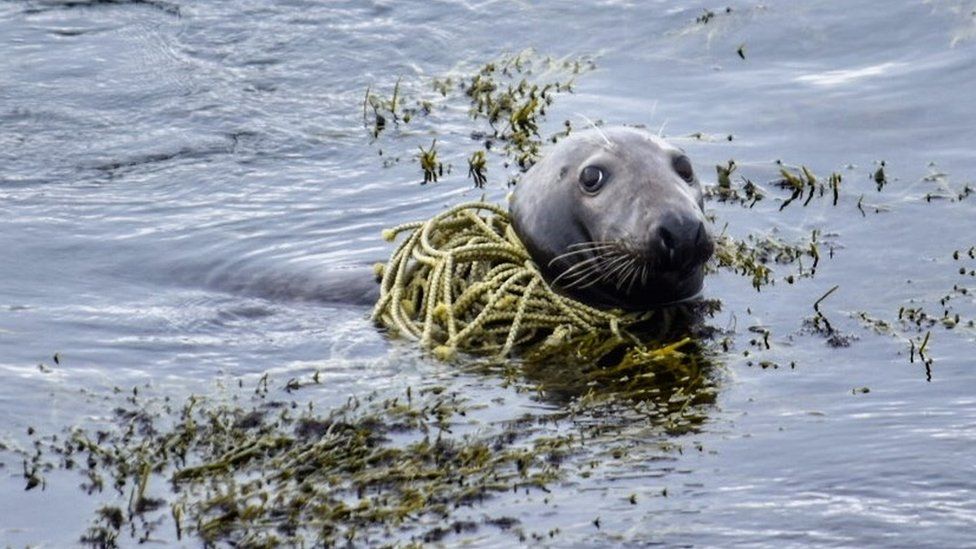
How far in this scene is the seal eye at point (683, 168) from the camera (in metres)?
9.52

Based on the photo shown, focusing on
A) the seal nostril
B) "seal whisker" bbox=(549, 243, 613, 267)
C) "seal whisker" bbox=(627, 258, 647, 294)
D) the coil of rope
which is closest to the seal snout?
the seal nostril

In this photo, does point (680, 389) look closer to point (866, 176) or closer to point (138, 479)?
point (138, 479)

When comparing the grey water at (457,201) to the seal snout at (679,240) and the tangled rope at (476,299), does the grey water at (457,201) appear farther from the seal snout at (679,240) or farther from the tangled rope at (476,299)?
the seal snout at (679,240)

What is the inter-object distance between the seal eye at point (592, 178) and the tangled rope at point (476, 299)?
0.49m

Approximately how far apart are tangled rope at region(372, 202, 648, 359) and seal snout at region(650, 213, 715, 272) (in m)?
0.47

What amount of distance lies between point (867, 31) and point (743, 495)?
8.26m

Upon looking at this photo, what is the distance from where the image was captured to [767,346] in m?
9.23

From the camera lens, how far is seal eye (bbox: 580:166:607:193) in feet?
31.0

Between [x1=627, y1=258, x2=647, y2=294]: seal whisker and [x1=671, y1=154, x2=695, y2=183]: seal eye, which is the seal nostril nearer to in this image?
[x1=627, y1=258, x2=647, y2=294]: seal whisker

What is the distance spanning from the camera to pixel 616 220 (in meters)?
9.26

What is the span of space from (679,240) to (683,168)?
668 millimetres

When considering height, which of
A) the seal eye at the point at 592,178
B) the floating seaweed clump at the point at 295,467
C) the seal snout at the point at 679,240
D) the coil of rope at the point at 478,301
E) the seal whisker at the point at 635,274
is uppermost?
the seal eye at the point at 592,178

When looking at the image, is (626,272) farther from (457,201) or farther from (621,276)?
(457,201)

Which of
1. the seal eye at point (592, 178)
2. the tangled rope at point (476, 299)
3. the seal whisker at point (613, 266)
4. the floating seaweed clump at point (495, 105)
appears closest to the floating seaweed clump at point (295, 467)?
the tangled rope at point (476, 299)
